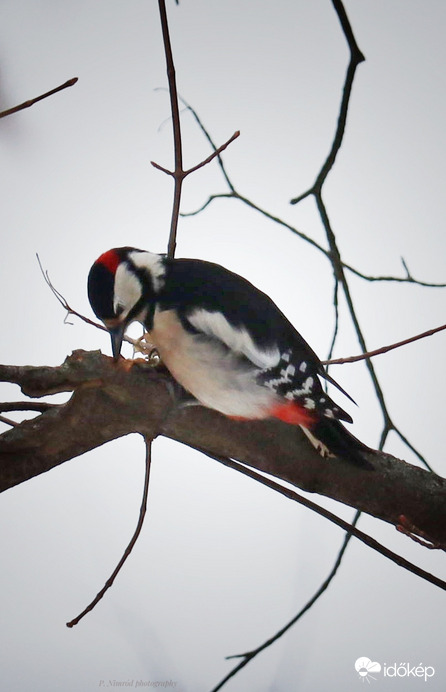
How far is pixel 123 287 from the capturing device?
111 cm

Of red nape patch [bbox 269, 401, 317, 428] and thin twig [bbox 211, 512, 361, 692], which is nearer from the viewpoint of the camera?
red nape patch [bbox 269, 401, 317, 428]

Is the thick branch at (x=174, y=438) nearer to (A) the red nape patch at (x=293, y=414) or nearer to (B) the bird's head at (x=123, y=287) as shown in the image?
(A) the red nape patch at (x=293, y=414)

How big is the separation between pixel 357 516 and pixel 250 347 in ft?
1.46

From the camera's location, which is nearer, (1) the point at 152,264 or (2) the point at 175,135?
(2) the point at 175,135

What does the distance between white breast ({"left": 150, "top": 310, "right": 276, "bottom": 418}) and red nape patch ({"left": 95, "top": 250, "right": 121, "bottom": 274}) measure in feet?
0.46

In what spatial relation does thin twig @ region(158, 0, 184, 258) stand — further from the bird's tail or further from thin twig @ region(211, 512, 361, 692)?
thin twig @ region(211, 512, 361, 692)

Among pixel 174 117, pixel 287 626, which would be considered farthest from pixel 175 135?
pixel 287 626

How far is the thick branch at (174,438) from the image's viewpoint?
833 mm

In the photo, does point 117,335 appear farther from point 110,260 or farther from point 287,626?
point 287,626

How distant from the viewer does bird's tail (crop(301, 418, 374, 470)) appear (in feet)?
2.93

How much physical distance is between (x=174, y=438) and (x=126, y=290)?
31 cm

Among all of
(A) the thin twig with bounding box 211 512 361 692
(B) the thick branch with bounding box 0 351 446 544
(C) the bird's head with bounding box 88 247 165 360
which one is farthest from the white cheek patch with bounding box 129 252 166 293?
(A) the thin twig with bounding box 211 512 361 692

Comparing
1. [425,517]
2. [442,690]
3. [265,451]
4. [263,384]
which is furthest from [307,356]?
[442,690]

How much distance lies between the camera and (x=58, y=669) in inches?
48.0
